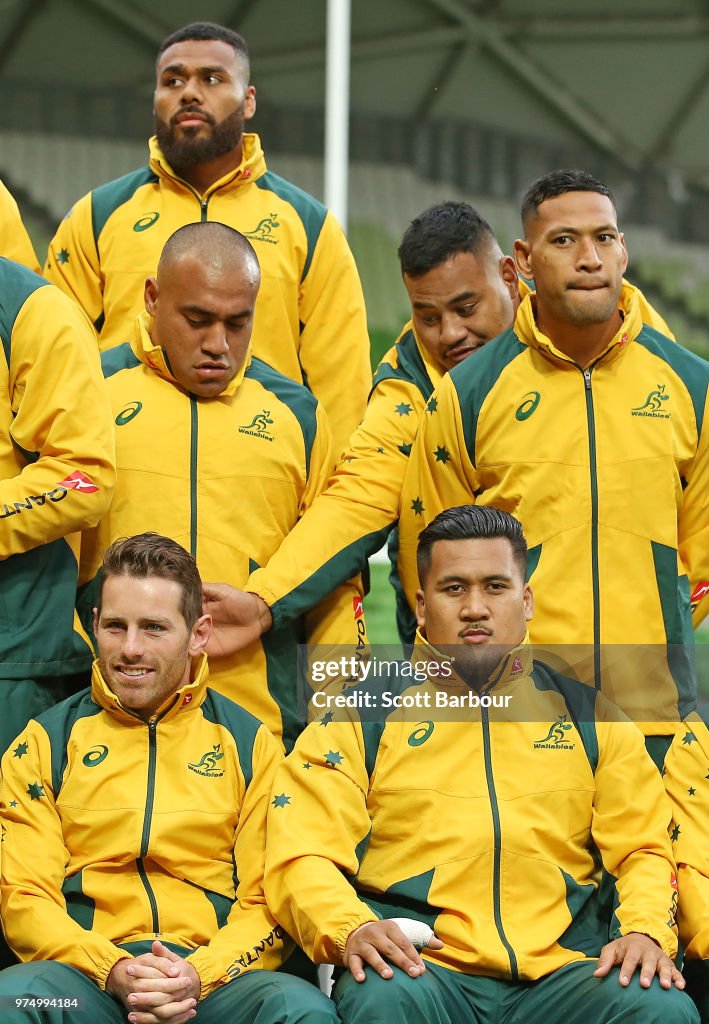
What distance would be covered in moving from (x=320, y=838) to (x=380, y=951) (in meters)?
0.31

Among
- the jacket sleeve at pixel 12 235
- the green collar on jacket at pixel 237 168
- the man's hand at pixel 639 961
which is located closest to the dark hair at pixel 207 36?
the green collar on jacket at pixel 237 168

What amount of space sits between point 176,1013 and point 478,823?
763mm

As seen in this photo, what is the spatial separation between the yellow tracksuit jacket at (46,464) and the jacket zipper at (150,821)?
1.04 feet

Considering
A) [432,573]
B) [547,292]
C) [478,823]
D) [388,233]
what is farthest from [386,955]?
[388,233]

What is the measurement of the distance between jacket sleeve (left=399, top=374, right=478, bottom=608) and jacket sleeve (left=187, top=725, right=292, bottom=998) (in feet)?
2.42

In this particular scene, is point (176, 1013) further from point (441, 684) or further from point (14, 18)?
point (14, 18)

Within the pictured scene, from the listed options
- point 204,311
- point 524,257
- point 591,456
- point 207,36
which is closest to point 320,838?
point 591,456

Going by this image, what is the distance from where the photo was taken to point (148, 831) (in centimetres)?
339

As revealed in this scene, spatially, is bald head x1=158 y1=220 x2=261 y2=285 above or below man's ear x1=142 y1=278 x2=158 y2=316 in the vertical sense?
above

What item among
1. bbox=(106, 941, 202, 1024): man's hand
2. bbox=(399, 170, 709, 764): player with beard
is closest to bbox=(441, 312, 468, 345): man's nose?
bbox=(399, 170, 709, 764): player with beard

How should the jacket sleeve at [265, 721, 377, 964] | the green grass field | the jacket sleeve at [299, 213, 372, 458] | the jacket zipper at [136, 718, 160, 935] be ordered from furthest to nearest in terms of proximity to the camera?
the green grass field
the jacket sleeve at [299, 213, 372, 458]
the jacket zipper at [136, 718, 160, 935]
the jacket sleeve at [265, 721, 377, 964]

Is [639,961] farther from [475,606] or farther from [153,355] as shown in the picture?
[153,355]

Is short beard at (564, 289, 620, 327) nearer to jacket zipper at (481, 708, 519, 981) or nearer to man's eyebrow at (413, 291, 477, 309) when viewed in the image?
man's eyebrow at (413, 291, 477, 309)

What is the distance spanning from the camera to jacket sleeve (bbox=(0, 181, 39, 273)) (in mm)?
4367
